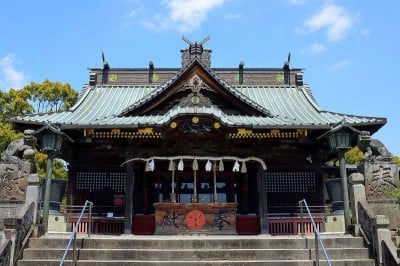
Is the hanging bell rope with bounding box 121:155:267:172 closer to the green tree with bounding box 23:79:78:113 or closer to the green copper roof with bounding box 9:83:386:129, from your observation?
the green copper roof with bounding box 9:83:386:129

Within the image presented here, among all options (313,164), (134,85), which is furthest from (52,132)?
(313,164)

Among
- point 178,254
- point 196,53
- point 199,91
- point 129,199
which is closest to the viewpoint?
point 178,254

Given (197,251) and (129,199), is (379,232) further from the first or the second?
(129,199)

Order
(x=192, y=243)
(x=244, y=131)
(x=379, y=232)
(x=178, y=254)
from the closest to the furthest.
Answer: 1. (x=379, y=232)
2. (x=178, y=254)
3. (x=192, y=243)
4. (x=244, y=131)

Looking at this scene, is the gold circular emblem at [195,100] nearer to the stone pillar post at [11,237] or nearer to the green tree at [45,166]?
the stone pillar post at [11,237]

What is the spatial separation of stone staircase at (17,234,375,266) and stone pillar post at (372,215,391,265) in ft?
0.98

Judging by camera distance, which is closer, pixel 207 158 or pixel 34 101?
pixel 207 158

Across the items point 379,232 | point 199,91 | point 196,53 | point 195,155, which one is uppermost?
point 196,53

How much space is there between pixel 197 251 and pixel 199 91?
22.5 ft

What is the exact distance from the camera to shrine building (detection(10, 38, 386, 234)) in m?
13.2

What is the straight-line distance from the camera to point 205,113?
42.5 ft

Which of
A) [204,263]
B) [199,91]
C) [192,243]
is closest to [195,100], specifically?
[199,91]

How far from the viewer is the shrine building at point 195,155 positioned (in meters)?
13.2

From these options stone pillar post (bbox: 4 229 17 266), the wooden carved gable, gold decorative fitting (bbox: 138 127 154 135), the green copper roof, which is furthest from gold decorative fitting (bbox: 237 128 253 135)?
stone pillar post (bbox: 4 229 17 266)
